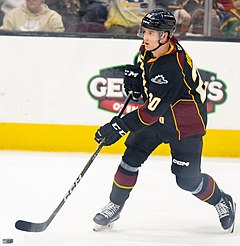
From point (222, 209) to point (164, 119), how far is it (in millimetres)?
531

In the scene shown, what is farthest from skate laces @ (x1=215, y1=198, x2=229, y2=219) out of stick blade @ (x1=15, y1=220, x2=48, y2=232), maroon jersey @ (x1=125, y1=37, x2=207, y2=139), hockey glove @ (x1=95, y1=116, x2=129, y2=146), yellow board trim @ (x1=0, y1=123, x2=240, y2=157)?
yellow board trim @ (x1=0, y1=123, x2=240, y2=157)

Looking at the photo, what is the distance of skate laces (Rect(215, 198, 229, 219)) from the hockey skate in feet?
1.51

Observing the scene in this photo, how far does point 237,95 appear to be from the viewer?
5.17 metres

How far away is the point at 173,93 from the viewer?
3.17m

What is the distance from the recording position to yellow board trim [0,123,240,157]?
5.15 metres

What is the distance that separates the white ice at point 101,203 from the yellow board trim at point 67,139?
0.08m

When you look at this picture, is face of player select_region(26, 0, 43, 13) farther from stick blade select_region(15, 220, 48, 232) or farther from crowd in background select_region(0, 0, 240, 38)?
stick blade select_region(15, 220, 48, 232)

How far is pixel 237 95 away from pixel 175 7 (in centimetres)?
76

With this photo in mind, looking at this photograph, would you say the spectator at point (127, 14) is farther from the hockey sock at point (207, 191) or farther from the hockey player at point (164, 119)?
the hockey sock at point (207, 191)

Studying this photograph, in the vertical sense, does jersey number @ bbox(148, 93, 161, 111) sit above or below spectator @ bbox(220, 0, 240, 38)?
above

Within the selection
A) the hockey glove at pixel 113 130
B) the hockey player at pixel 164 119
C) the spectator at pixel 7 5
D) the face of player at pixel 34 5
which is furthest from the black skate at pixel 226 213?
the spectator at pixel 7 5

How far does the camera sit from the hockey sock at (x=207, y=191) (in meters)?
3.42

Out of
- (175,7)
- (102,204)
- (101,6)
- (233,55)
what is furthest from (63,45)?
(102,204)

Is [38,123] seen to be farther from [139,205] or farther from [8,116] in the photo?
[139,205]
